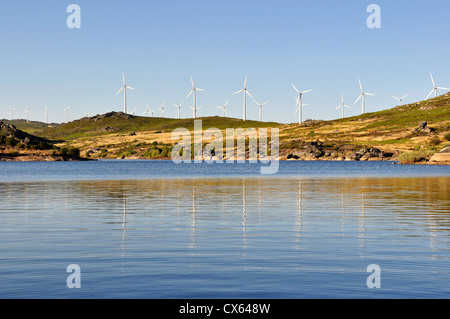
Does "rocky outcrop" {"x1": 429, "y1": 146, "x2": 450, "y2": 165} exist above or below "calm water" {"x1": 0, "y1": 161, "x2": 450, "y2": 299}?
above

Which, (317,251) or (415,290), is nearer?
(415,290)

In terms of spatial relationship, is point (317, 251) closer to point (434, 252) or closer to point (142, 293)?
point (434, 252)

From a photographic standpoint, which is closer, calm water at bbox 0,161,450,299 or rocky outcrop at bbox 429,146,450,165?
calm water at bbox 0,161,450,299

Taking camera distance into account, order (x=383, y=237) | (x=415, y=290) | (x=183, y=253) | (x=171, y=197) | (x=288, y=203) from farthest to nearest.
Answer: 1. (x=171, y=197)
2. (x=288, y=203)
3. (x=383, y=237)
4. (x=183, y=253)
5. (x=415, y=290)

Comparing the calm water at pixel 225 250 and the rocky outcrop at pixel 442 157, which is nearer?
the calm water at pixel 225 250

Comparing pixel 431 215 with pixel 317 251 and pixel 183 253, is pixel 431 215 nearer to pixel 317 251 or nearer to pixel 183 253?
pixel 317 251

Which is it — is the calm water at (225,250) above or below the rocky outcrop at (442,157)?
below

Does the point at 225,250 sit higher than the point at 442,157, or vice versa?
the point at 442,157

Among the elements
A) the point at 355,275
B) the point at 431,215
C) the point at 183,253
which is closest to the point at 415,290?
the point at 355,275

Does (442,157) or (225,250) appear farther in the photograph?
(442,157)
